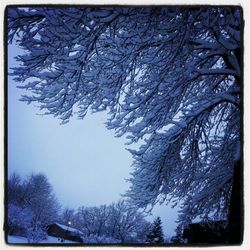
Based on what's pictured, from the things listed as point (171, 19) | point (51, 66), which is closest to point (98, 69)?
point (51, 66)

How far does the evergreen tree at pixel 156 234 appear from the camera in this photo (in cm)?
436

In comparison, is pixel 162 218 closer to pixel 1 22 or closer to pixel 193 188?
pixel 193 188

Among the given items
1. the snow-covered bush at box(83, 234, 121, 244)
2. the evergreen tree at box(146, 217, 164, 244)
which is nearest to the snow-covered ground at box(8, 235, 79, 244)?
the snow-covered bush at box(83, 234, 121, 244)

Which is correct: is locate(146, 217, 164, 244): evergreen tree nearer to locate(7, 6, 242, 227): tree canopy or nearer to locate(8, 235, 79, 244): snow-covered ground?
locate(7, 6, 242, 227): tree canopy

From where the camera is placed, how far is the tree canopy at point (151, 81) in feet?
14.5

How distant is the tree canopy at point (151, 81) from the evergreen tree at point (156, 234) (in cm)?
22

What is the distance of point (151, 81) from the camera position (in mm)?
4484

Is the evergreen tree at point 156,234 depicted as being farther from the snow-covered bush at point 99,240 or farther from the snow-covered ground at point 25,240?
the snow-covered ground at point 25,240

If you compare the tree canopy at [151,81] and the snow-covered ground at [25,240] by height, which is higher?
the tree canopy at [151,81]

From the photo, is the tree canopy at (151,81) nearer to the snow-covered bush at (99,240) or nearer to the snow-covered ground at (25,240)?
the snow-covered bush at (99,240)

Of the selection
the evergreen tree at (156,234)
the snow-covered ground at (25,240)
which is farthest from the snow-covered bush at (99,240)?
the evergreen tree at (156,234)

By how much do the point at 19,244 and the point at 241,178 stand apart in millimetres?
1994

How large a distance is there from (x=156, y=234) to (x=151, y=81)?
53.4 inches

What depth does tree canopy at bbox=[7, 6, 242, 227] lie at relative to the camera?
174 inches
